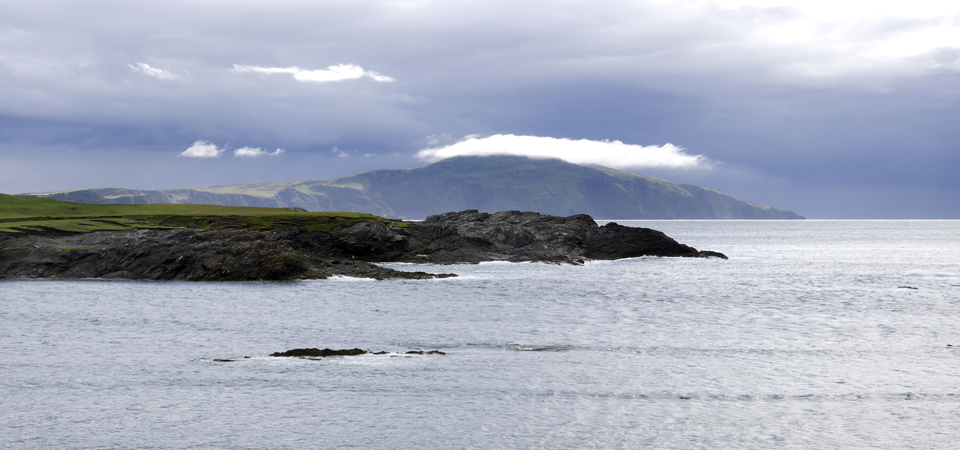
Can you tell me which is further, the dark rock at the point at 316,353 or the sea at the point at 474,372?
the dark rock at the point at 316,353

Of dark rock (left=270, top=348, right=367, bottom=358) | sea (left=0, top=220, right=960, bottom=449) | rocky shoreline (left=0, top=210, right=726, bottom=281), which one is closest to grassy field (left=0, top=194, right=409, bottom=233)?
rocky shoreline (left=0, top=210, right=726, bottom=281)

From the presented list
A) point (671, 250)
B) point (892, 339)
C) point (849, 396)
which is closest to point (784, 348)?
point (892, 339)

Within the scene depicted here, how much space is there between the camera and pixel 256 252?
6016 centimetres

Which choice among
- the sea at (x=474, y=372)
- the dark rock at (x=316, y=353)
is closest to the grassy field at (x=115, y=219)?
the sea at (x=474, y=372)

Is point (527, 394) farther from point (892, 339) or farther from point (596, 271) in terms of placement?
point (596, 271)

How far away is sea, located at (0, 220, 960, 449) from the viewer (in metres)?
15.4

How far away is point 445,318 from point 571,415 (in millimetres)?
20201

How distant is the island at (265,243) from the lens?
59.0 metres

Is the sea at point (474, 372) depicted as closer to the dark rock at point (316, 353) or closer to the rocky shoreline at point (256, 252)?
the dark rock at point (316, 353)

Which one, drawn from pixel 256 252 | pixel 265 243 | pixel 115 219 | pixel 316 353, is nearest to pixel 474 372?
pixel 316 353

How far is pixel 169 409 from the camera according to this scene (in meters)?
17.2

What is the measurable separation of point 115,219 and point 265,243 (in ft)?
96.5

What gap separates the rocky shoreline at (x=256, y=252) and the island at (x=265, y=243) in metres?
0.12

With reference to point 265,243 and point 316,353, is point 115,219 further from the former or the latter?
point 316,353
